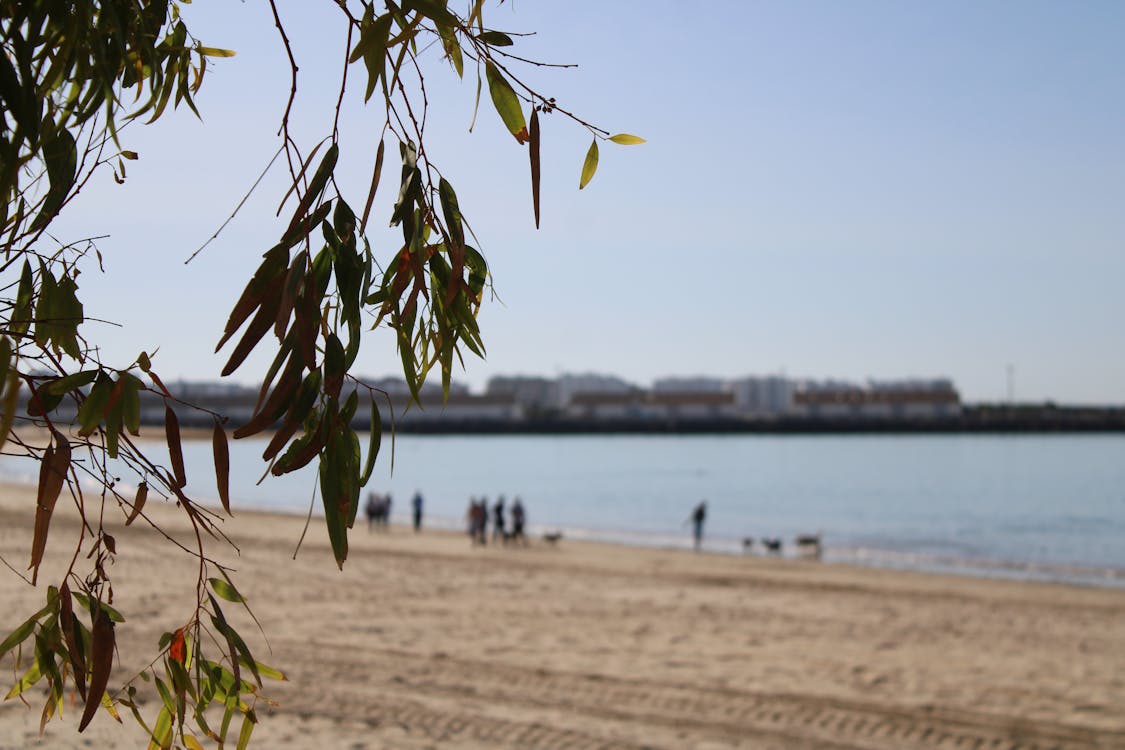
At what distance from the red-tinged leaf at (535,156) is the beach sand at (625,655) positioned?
2693mm

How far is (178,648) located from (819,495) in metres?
61.8

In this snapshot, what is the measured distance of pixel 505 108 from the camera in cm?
198

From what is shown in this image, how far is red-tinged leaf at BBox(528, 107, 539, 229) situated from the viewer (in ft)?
6.22

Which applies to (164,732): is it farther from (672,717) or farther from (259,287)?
(672,717)

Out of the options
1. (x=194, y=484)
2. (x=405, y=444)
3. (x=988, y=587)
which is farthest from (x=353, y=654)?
(x=405, y=444)

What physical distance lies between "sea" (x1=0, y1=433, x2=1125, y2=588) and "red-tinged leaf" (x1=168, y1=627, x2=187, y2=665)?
585 millimetres

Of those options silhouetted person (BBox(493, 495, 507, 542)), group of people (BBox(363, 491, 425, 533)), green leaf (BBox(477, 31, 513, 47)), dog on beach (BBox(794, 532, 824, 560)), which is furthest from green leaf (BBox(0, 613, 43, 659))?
group of people (BBox(363, 491, 425, 533))

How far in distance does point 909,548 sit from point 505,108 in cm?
3438

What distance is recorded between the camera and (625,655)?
11766 millimetres

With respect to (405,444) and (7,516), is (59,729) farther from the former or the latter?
(405,444)

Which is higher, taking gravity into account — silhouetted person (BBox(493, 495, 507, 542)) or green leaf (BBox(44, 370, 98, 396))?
green leaf (BBox(44, 370, 98, 396))

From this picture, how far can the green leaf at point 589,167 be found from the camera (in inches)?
82.4

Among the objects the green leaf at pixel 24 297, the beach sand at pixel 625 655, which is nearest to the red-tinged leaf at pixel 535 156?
the green leaf at pixel 24 297

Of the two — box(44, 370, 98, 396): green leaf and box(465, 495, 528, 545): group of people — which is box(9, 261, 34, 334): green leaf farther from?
box(465, 495, 528, 545): group of people
